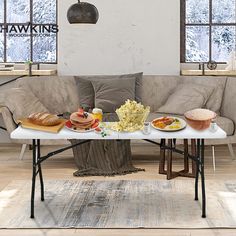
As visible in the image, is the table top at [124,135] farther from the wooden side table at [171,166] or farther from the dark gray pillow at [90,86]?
the dark gray pillow at [90,86]

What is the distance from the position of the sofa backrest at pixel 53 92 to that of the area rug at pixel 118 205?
150cm

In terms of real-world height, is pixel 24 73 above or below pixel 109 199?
above

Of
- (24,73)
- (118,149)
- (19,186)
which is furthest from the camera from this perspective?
(24,73)

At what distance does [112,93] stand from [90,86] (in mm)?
293

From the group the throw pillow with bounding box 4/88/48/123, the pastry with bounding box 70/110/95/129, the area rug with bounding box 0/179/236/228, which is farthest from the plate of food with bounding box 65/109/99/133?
the throw pillow with bounding box 4/88/48/123

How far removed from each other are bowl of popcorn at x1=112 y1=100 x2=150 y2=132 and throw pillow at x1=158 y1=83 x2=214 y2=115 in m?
2.19

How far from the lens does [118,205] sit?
4.46m

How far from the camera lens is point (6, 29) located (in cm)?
765

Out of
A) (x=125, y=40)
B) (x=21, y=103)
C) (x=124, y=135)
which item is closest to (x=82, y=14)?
(x=124, y=135)

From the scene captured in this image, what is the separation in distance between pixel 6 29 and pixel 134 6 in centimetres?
169

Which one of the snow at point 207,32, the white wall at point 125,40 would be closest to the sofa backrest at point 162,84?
the white wall at point 125,40

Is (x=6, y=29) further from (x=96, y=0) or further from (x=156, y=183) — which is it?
(x=156, y=183)

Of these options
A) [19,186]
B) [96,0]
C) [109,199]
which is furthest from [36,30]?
[109,199]

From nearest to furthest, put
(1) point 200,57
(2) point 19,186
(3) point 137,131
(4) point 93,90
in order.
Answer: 1. (3) point 137,131
2. (2) point 19,186
3. (4) point 93,90
4. (1) point 200,57
